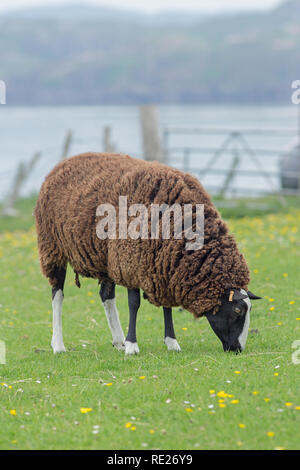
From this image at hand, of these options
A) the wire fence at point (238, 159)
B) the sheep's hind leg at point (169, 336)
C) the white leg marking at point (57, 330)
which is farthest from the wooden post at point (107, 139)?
the sheep's hind leg at point (169, 336)

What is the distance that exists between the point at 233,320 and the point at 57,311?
6.57 ft

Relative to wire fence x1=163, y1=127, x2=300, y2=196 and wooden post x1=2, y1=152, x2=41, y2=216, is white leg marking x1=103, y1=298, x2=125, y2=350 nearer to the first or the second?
wire fence x1=163, y1=127, x2=300, y2=196

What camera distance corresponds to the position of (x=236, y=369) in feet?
18.4

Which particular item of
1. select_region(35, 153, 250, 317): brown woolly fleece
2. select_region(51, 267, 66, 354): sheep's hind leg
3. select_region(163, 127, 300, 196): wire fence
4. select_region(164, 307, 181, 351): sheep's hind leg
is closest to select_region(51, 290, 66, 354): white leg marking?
select_region(51, 267, 66, 354): sheep's hind leg

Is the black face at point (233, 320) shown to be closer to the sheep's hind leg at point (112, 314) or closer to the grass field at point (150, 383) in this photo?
the grass field at point (150, 383)

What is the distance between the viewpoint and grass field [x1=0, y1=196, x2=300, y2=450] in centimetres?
448

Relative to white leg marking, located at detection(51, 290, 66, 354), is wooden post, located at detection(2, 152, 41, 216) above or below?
above

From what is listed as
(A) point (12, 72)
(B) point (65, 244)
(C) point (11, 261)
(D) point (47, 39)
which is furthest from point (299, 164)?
(D) point (47, 39)

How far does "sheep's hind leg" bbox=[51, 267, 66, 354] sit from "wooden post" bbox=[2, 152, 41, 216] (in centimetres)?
1025

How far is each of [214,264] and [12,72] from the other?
89.3 metres

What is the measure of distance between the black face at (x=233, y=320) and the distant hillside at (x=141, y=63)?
259ft

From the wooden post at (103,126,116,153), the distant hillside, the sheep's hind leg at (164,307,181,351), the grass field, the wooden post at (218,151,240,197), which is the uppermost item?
the distant hillside

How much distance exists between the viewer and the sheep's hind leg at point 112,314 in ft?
23.1
